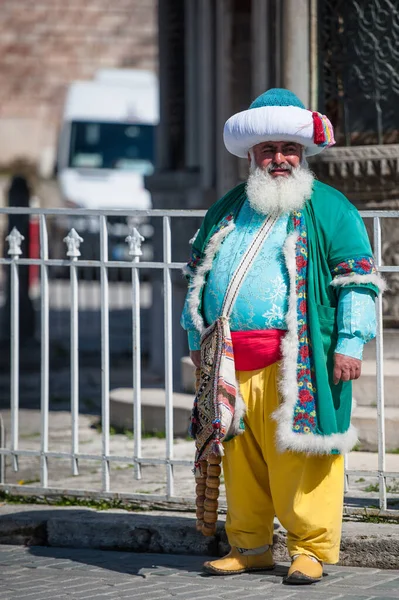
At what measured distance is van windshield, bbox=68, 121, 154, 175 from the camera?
70.7ft

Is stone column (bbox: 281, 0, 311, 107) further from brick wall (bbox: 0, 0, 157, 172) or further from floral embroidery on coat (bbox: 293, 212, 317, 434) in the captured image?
brick wall (bbox: 0, 0, 157, 172)

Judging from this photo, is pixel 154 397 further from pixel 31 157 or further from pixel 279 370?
pixel 31 157

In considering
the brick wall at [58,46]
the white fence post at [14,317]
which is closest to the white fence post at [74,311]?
the white fence post at [14,317]

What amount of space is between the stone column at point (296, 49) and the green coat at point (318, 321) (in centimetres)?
293

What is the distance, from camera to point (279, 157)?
533cm

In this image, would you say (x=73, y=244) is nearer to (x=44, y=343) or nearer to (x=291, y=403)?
(x=44, y=343)

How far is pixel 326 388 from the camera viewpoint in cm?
517

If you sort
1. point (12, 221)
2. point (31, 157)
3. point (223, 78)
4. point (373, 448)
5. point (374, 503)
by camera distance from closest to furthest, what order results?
1. point (374, 503)
2. point (373, 448)
3. point (223, 78)
4. point (12, 221)
5. point (31, 157)

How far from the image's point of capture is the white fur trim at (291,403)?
16.9ft

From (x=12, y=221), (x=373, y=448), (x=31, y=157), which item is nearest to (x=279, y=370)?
(x=373, y=448)

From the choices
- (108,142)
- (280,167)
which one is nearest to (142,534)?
(280,167)

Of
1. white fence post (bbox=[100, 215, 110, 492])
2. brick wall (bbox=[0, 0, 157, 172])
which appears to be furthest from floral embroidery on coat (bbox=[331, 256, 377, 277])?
brick wall (bbox=[0, 0, 157, 172])

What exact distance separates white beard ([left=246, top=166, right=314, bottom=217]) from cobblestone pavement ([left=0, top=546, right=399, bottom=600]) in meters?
1.37

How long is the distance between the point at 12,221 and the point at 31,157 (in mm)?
12076
